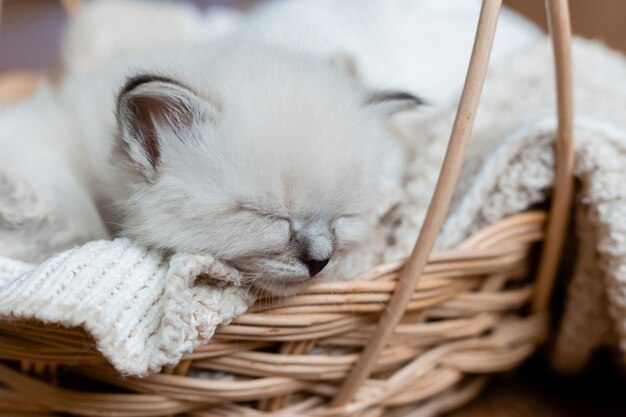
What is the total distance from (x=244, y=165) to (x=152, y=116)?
0.13m

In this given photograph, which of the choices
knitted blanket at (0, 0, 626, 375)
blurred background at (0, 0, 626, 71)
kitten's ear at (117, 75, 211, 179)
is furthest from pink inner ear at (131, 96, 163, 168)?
blurred background at (0, 0, 626, 71)

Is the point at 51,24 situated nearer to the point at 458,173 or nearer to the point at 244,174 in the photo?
the point at 244,174

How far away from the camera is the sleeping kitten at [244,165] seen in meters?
0.73

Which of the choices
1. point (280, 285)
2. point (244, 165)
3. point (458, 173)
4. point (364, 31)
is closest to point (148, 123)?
point (244, 165)

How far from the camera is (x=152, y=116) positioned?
2.48ft

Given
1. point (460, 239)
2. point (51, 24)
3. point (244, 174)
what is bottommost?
point (460, 239)

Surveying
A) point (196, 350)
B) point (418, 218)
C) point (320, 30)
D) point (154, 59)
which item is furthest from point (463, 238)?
point (320, 30)

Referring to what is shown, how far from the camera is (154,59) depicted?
0.94 meters

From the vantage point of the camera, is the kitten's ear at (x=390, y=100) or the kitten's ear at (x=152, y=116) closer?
the kitten's ear at (x=152, y=116)

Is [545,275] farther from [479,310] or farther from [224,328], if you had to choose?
[224,328]

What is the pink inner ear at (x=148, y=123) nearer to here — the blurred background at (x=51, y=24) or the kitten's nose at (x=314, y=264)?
the kitten's nose at (x=314, y=264)

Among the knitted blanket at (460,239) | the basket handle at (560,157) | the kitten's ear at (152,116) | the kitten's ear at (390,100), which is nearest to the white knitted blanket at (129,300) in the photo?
the knitted blanket at (460,239)

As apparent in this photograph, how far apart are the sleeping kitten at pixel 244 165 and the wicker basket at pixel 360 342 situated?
3.0 inches

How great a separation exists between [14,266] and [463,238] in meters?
0.60
